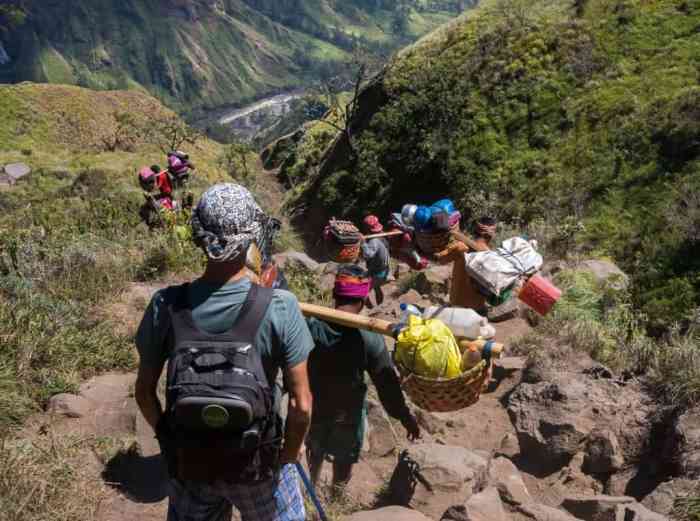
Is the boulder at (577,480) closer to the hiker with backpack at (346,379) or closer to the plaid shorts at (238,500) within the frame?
the hiker with backpack at (346,379)

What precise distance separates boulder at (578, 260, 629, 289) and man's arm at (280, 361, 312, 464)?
6.40 m

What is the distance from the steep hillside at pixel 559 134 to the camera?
1138cm

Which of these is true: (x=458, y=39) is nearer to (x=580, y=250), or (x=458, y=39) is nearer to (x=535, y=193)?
(x=535, y=193)

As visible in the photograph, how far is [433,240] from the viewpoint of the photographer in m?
4.00

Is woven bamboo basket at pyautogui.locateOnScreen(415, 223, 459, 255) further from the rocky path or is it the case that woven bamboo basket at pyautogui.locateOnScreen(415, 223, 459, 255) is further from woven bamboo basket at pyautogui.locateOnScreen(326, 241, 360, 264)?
the rocky path

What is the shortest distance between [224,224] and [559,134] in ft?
57.8

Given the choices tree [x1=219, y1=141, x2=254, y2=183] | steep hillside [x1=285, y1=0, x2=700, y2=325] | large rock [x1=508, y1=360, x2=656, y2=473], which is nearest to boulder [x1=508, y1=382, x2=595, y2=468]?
large rock [x1=508, y1=360, x2=656, y2=473]

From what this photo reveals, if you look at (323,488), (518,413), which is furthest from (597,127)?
(323,488)

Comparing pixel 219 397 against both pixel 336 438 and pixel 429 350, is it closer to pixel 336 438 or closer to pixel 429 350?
pixel 429 350

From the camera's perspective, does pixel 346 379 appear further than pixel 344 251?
No

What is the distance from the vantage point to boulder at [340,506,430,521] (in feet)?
10.5

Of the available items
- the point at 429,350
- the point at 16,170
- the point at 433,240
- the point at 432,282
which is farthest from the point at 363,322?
the point at 16,170

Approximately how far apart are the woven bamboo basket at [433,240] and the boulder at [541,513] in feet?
5.68

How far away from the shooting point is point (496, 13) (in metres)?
25.9
